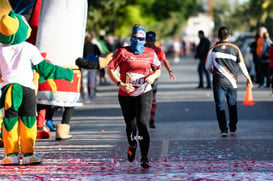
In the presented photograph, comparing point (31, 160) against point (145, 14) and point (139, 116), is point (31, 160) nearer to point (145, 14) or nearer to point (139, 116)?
point (139, 116)

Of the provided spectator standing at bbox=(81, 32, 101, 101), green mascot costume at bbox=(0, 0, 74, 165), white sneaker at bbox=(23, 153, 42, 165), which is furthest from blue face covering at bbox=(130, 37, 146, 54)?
spectator standing at bbox=(81, 32, 101, 101)

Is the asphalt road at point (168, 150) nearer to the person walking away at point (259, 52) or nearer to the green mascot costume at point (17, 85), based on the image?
the green mascot costume at point (17, 85)

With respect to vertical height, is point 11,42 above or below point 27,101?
above

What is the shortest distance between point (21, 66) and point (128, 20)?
58.3 meters

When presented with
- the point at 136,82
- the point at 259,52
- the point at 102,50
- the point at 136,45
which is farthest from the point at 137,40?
the point at 259,52

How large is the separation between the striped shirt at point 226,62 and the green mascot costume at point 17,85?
12.9 feet

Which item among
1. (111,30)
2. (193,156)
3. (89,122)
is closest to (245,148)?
(193,156)

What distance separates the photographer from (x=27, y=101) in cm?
1060

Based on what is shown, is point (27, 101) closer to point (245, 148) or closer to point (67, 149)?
point (67, 149)

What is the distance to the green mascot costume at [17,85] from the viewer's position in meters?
10.5

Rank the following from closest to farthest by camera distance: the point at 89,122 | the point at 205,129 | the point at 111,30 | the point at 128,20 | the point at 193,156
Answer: the point at 193,156, the point at 205,129, the point at 89,122, the point at 111,30, the point at 128,20

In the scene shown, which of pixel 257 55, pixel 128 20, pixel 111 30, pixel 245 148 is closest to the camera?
pixel 245 148

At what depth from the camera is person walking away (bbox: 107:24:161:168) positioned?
1020 cm

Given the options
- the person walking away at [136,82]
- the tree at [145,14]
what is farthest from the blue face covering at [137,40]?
the tree at [145,14]
